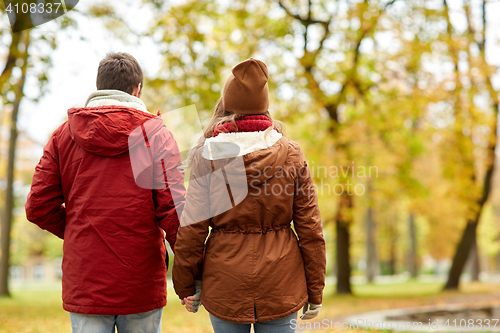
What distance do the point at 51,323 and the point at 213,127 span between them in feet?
21.5

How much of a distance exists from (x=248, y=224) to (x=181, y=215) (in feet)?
1.19

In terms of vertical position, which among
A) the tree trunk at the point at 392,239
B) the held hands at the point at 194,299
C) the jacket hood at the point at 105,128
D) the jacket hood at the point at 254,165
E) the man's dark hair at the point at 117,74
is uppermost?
the man's dark hair at the point at 117,74

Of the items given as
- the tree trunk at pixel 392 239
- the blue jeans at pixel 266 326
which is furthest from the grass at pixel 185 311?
the tree trunk at pixel 392 239

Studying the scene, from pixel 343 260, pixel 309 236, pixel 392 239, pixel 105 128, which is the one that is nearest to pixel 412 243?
pixel 392 239

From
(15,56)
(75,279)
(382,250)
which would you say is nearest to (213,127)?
(75,279)

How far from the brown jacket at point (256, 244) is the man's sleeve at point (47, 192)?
72 cm

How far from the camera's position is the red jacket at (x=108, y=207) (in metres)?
2.14

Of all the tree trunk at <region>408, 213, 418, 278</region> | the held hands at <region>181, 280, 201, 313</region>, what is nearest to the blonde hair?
the held hands at <region>181, 280, 201, 313</region>

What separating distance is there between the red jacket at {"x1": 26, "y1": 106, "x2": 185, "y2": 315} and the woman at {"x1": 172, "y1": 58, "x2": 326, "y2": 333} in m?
0.15

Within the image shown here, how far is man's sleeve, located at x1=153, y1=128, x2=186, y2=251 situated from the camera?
7.41ft

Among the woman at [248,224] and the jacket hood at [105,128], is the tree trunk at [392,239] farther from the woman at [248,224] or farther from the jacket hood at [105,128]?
the jacket hood at [105,128]

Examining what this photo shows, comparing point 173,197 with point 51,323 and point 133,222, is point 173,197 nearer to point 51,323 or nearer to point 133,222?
point 133,222

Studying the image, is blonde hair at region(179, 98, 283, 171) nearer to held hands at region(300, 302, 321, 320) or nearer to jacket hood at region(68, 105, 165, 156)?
jacket hood at region(68, 105, 165, 156)

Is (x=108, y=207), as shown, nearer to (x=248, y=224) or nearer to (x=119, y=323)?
(x=119, y=323)
